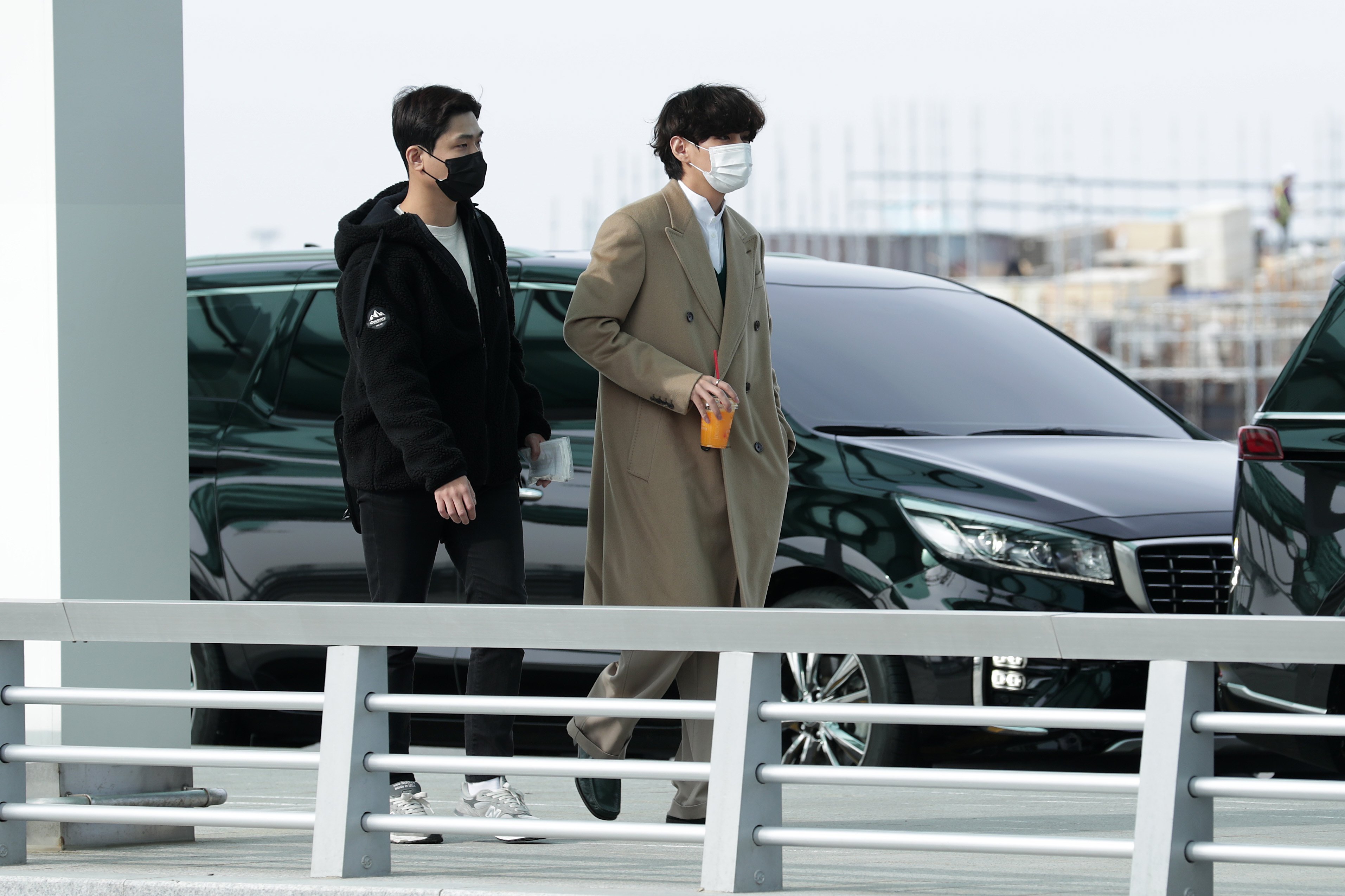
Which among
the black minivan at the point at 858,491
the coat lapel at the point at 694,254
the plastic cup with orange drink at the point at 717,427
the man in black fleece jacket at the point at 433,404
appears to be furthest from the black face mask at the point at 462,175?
the black minivan at the point at 858,491

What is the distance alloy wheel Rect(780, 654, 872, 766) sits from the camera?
612cm

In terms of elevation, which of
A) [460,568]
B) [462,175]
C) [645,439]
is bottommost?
[460,568]

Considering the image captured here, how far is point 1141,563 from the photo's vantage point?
619 centimetres

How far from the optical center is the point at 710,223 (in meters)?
5.17

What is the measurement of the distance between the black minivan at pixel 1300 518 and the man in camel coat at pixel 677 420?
1.46m

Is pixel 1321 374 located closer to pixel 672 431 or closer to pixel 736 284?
pixel 736 284

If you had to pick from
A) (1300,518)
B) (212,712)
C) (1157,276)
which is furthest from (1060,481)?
(1157,276)

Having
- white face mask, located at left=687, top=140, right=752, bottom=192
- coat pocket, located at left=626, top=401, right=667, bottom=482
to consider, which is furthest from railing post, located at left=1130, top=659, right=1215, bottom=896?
white face mask, located at left=687, top=140, right=752, bottom=192

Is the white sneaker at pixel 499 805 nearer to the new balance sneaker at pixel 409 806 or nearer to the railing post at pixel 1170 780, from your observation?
the new balance sneaker at pixel 409 806

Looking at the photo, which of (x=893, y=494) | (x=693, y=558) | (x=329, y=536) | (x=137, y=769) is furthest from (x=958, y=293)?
(x=137, y=769)

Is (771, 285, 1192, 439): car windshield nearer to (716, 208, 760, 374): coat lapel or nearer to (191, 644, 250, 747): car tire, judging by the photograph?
(716, 208, 760, 374): coat lapel

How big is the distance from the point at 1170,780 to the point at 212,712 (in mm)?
4759

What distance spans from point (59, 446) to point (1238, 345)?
62.2m

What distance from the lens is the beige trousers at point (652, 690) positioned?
4.98 meters
